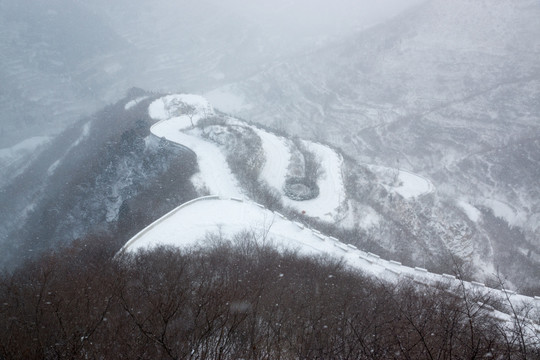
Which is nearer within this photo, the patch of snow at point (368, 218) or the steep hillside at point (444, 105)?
the patch of snow at point (368, 218)

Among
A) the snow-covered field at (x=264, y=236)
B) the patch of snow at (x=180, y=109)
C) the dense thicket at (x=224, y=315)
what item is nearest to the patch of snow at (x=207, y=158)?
the patch of snow at (x=180, y=109)

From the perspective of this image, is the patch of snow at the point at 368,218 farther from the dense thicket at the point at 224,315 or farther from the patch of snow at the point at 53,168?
the patch of snow at the point at 53,168

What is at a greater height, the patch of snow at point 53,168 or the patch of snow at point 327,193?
the patch of snow at point 327,193

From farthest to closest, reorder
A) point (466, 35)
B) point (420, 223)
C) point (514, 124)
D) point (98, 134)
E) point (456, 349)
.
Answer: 1. point (466, 35)
2. point (514, 124)
3. point (98, 134)
4. point (420, 223)
5. point (456, 349)

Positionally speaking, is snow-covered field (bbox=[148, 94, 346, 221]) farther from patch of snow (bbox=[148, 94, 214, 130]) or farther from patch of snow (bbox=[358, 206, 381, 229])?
patch of snow (bbox=[358, 206, 381, 229])

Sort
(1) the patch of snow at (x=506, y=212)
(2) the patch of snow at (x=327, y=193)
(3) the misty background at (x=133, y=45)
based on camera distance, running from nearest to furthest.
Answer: (2) the patch of snow at (x=327, y=193) → (1) the patch of snow at (x=506, y=212) → (3) the misty background at (x=133, y=45)

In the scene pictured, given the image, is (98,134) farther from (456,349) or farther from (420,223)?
(456,349)

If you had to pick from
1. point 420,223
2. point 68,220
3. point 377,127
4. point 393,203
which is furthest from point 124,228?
point 377,127

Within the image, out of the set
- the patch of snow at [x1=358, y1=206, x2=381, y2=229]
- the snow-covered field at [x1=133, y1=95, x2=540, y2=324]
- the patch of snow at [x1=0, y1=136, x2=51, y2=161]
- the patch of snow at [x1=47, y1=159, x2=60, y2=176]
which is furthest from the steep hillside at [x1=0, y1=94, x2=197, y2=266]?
the patch of snow at [x1=0, y1=136, x2=51, y2=161]
